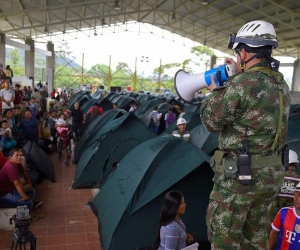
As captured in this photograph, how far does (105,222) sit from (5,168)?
1.57m

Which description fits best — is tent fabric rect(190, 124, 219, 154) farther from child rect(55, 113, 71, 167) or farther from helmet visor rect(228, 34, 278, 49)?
helmet visor rect(228, 34, 278, 49)

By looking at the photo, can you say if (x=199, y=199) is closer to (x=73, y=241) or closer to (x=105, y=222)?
(x=105, y=222)

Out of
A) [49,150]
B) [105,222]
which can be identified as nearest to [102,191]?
[105,222]

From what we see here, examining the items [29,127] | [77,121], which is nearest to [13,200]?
[29,127]

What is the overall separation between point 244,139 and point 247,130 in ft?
0.17

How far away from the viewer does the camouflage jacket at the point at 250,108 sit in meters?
1.82

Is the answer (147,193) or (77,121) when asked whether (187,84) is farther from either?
(77,121)

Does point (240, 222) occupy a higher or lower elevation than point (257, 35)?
lower

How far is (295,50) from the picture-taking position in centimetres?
2295

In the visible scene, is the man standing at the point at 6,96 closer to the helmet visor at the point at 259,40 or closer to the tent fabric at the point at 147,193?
the tent fabric at the point at 147,193

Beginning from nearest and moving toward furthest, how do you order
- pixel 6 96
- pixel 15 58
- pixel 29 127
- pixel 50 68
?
1. pixel 29 127
2. pixel 6 96
3. pixel 50 68
4. pixel 15 58

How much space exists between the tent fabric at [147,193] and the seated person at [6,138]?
10.7 ft

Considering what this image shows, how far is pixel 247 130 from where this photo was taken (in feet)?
6.11

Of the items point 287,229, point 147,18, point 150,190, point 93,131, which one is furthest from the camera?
point 147,18
